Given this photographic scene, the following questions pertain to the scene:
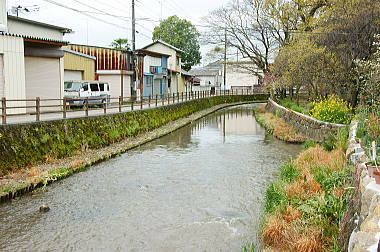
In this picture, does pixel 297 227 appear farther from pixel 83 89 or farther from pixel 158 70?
pixel 158 70

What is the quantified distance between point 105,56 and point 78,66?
4.42m

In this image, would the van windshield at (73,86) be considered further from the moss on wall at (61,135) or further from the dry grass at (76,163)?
the dry grass at (76,163)

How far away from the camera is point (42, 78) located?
19.3m


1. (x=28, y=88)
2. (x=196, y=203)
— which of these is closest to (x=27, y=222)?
(x=196, y=203)

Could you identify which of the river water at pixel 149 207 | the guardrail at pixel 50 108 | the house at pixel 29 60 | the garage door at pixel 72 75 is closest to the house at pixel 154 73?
the garage door at pixel 72 75

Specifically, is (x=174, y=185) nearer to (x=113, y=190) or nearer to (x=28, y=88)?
(x=113, y=190)

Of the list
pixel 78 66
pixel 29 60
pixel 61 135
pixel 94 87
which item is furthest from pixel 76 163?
pixel 78 66

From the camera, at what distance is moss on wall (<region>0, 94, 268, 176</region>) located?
11.7 metres

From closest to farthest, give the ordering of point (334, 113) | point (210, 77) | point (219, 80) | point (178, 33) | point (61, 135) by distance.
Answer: point (61, 135) → point (334, 113) → point (178, 33) → point (210, 77) → point (219, 80)

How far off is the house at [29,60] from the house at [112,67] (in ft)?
26.8

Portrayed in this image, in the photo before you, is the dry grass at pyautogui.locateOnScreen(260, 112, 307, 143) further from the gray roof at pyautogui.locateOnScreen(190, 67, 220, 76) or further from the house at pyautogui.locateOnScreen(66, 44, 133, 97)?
the gray roof at pyautogui.locateOnScreen(190, 67, 220, 76)

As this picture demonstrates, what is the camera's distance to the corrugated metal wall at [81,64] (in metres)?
27.7

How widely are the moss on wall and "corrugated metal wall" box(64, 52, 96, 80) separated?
8.57m

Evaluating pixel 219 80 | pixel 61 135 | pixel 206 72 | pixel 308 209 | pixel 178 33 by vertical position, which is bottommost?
pixel 308 209
